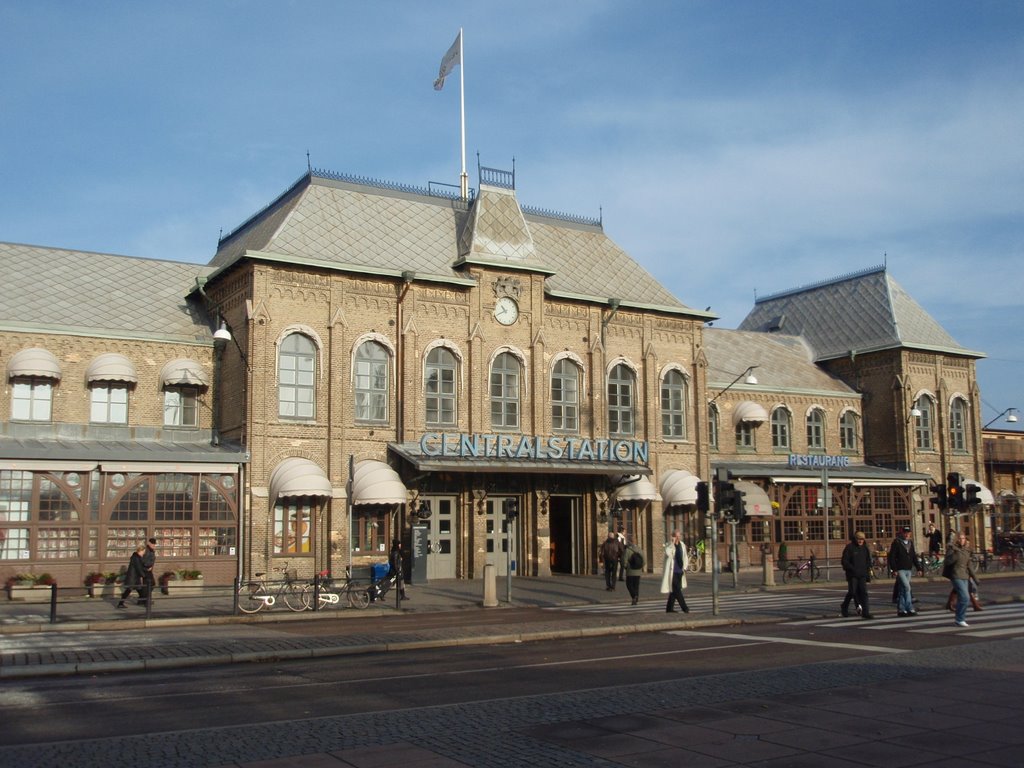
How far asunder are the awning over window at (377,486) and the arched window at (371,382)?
2150mm

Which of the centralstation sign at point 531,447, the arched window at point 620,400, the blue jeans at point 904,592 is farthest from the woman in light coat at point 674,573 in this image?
the arched window at point 620,400

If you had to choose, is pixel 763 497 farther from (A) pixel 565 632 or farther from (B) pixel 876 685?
(B) pixel 876 685

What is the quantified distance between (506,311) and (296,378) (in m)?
8.08

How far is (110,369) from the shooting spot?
31688 millimetres

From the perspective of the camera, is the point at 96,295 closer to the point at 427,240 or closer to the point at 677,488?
the point at 427,240

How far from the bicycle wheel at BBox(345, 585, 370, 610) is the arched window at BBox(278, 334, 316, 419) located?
27.0 ft

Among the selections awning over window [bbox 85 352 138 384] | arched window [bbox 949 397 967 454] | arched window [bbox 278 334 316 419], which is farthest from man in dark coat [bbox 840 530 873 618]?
arched window [bbox 949 397 967 454]

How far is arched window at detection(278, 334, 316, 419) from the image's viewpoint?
108ft

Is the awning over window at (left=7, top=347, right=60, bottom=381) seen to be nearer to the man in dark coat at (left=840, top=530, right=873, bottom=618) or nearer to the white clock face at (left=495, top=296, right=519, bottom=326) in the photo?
the white clock face at (left=495, top=296, right=519, bottom=326)

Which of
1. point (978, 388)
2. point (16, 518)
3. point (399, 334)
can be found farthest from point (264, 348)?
point (978, 388)

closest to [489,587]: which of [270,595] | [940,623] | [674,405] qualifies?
[270,595]

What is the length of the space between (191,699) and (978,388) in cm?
4881

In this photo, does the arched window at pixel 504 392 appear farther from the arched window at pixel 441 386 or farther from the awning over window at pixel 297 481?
the awning over window at pixel 297 481

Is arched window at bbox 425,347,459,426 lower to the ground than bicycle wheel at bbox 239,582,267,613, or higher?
higher
